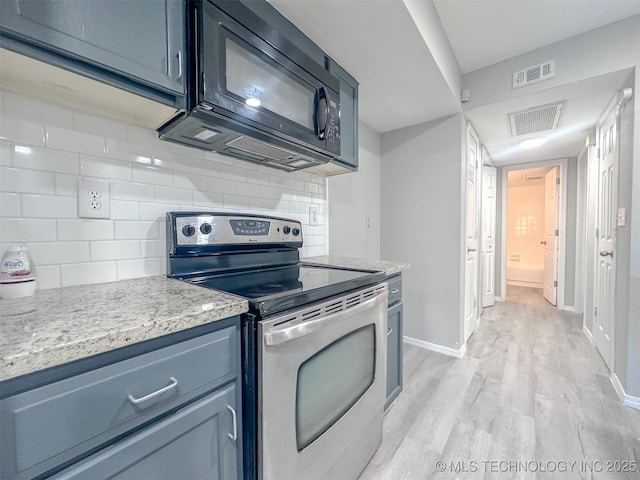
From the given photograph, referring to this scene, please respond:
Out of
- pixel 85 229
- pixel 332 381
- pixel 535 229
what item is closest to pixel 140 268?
pixel 85 229

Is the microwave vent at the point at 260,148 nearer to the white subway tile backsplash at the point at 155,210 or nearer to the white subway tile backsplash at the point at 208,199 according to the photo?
the white subway tile backsplash at the point at 208,199

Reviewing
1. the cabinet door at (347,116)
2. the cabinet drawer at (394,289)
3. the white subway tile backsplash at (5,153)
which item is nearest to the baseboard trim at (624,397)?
the cabinet drawer at (394,289)

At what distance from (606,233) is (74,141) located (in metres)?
3.42

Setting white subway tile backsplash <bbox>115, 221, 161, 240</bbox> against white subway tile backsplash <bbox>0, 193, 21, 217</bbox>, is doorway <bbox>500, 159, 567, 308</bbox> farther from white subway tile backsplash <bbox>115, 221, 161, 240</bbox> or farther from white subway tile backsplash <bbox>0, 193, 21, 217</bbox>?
white subway tile backsplash <bbox>0, 193, 21, 217</bbox>

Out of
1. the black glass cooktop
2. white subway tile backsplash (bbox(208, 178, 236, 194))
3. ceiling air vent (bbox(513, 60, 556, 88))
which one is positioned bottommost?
the black glass cooktop

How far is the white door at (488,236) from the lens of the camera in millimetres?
3719

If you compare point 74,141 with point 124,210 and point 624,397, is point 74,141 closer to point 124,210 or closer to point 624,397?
point 124,210

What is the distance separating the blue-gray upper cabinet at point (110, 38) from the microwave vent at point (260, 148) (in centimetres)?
30

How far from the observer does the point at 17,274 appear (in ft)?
2.51

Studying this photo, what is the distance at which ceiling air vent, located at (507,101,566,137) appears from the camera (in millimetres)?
2205

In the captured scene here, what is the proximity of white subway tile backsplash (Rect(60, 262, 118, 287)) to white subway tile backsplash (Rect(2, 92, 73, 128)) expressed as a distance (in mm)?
477

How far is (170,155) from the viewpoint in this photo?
1166 millimetres

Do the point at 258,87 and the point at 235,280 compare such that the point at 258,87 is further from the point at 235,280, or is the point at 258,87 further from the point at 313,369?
the point at 313,369

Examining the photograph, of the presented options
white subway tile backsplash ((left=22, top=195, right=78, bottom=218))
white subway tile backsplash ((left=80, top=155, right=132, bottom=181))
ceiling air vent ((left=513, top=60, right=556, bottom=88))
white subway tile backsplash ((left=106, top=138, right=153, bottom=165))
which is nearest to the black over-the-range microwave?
white subway tile backsplash ((left=106, top=138, right=153, bottom=165))
